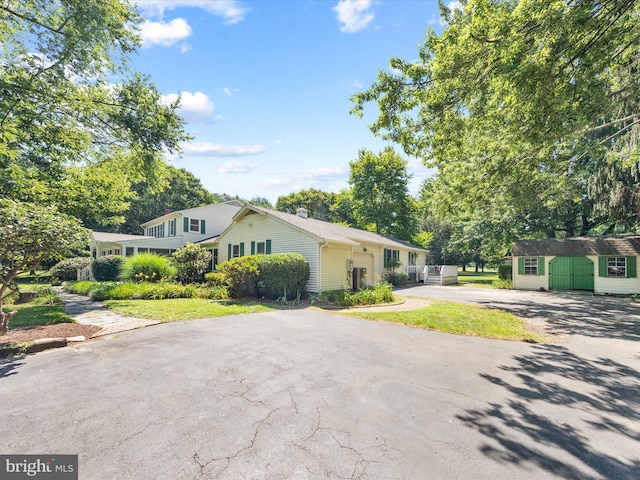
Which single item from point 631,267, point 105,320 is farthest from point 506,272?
point 105,320

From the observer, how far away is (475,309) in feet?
35.1

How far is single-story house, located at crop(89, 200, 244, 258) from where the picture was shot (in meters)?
21.5

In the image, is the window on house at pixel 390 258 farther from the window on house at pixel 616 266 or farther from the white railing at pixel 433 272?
the window on house at pixel 616 266

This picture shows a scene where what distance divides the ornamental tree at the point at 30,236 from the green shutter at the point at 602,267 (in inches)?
967

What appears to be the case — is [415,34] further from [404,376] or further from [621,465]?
[621,465]

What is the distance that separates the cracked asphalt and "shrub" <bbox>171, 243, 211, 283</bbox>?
10.8 m

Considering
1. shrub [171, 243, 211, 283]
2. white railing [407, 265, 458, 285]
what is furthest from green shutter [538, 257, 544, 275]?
shrub [171, 243, 211, 283]

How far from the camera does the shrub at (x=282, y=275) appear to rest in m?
12.0

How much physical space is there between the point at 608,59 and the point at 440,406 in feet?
23.4

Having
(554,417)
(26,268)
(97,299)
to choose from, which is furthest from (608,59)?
(97,299)

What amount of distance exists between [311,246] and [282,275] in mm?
2362

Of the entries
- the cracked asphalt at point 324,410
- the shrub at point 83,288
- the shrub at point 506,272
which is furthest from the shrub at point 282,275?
the shrub at point 506,272

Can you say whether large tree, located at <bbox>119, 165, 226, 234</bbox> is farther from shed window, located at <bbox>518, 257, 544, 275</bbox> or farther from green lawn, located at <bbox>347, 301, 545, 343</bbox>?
shed window, located at <bbox>518, 257, 544, 275</bbox>

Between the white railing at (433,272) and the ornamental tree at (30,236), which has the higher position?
the ornamental tree at (30,236)
